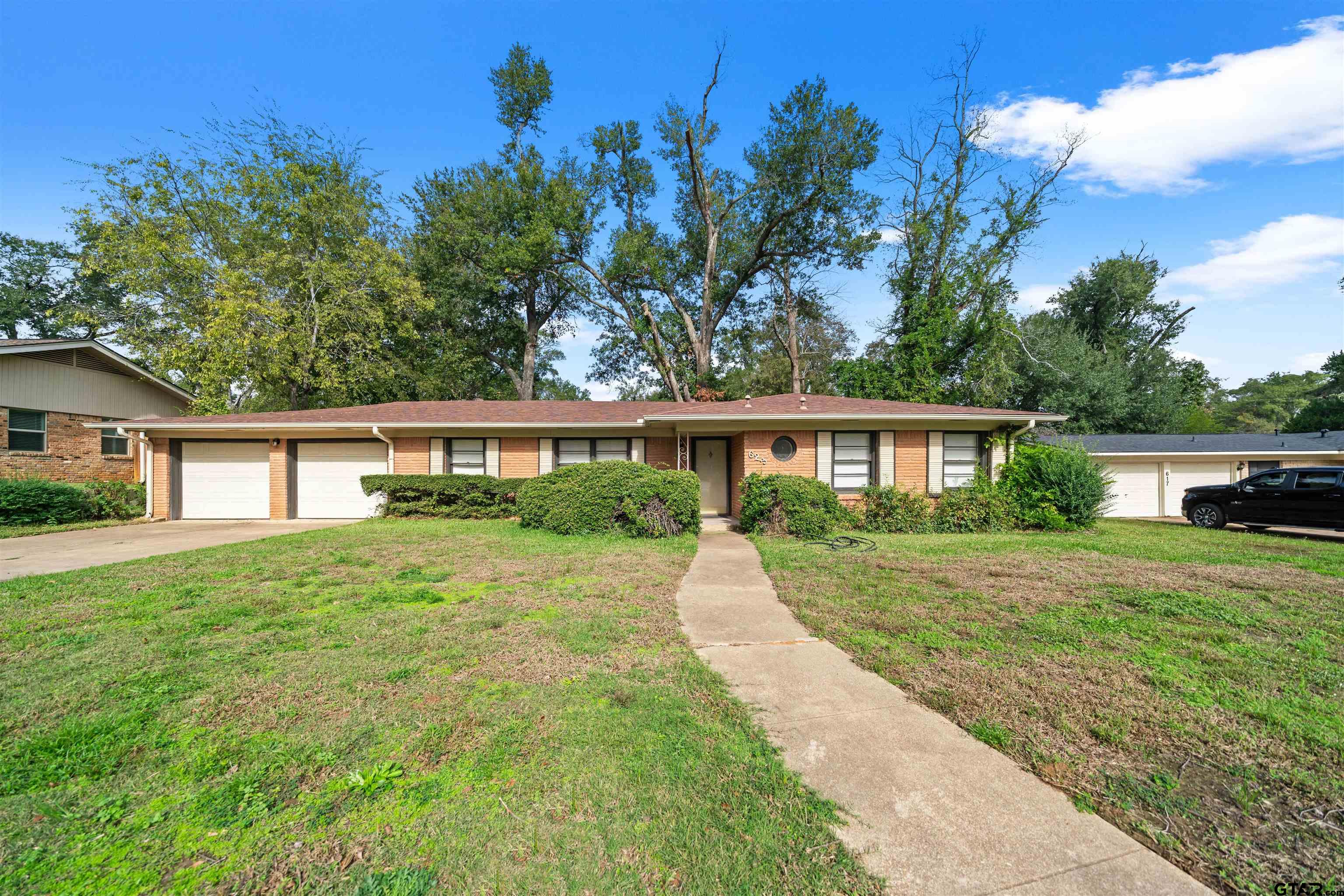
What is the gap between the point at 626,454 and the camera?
13680 mm

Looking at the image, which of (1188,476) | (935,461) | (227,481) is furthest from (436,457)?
(1188,476)

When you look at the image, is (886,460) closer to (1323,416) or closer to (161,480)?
(161,480)

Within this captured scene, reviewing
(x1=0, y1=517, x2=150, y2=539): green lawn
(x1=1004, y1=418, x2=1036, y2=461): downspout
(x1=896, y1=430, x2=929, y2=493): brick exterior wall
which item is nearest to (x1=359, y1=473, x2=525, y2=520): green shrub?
(x1=0, y1=517, x2=150, y2=539): green lawn

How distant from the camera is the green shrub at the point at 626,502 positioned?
9.69m

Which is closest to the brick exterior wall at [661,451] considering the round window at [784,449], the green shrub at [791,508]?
the round window at [784,449]

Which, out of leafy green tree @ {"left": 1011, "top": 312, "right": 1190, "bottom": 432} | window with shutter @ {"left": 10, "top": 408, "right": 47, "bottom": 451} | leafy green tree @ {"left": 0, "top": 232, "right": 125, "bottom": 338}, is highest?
leafy green tree @ {"left": 0, "top": 232, "right": 125, "bottom": 338}

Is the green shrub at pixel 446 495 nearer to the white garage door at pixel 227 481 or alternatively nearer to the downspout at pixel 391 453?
the downspout at pixel 391 453

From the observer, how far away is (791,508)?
33.0ft

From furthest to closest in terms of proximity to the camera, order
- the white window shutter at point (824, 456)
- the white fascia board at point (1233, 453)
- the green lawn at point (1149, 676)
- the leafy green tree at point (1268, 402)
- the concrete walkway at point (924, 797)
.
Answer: the leafy green tree at point (1268, 402) < the white fascia board at point (1233, 453) < the white window shutter at point (824, 456) < the green lawn at point (1149, 676) < the concrete walkway at point (924, 797)

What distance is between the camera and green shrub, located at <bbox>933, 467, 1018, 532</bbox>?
36.2ft

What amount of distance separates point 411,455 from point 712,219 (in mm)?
16003

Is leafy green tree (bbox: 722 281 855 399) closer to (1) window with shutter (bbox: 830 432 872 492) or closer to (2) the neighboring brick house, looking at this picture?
(1) window with shutter (bbox: 830 432 872 492)

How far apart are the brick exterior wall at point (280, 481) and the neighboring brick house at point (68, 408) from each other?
511cm

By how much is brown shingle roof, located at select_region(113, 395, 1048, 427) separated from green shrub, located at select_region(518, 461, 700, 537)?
185 centimetres
